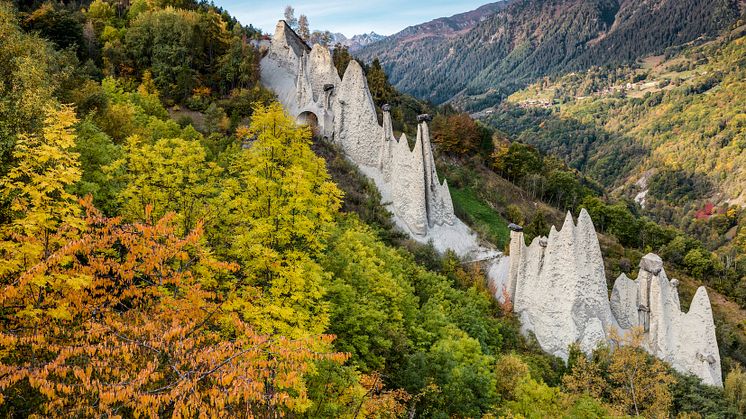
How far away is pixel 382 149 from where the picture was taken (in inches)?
1676

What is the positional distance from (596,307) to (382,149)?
21.8 meters

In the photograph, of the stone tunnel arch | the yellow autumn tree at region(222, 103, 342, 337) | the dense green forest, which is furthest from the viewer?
the stone tunnel arch

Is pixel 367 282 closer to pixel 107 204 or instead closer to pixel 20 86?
pixel 107 204

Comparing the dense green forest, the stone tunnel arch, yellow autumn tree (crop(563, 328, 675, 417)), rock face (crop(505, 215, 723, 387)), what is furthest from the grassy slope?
the stone tunnel arch

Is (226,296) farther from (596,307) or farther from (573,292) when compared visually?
(596,307)

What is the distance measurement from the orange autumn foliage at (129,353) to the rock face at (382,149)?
27.9 metres

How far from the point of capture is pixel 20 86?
1617cm

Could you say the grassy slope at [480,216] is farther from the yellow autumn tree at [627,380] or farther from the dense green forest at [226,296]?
the yellow autumn tree at [627,380]

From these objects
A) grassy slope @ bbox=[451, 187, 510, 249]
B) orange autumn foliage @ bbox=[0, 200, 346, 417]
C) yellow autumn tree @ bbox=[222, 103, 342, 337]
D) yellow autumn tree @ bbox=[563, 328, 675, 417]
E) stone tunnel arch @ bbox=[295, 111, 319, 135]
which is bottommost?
yellow autumn tree @ bbox=[563, 328, 675, 417]

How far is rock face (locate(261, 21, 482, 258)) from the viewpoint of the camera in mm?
38531

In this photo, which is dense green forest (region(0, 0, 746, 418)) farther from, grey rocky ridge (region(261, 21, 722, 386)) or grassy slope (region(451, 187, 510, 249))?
grassy slope (region(451, 187, 510, 249))

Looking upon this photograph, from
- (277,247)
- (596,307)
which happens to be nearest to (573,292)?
(596,307)

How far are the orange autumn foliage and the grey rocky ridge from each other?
22.6 m

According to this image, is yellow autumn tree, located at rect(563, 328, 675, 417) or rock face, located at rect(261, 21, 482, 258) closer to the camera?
yellow autumn tree, located at rect(563, 328, 675, 417)
